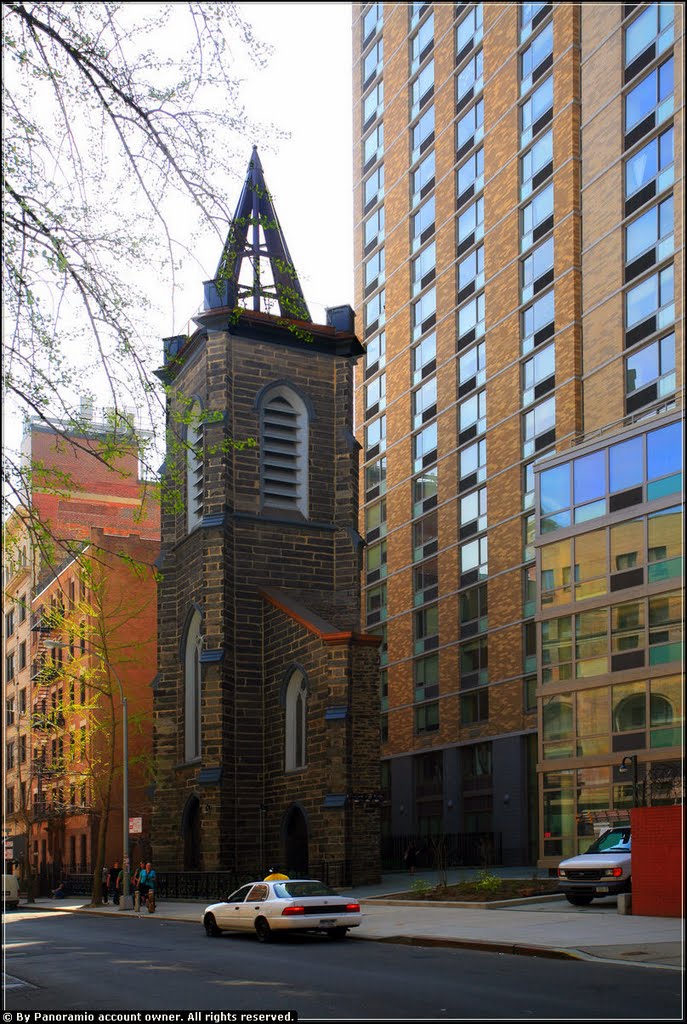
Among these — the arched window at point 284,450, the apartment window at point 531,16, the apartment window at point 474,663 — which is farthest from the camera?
the apartment window at point 474,663

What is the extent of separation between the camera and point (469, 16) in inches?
2395

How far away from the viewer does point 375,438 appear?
68.6m

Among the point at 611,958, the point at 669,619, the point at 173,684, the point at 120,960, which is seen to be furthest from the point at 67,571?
the point at 611,958

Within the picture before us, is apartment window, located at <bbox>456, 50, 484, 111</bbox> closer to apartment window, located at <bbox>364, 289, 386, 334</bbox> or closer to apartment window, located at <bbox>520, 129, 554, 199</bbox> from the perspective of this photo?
apartment window, located at <bbox>520, 129, 554, 199</bbox>

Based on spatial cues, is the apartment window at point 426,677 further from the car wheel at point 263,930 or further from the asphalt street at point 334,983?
the asphalt street at point 334,983

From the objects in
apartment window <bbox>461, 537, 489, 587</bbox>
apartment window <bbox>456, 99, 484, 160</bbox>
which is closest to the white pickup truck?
apartment window <bbox>461, 537, 489, 587</bbox>

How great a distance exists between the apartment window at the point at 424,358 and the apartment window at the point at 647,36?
58.6 ft

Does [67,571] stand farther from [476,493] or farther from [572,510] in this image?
[572,510]

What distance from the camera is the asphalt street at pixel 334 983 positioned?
12435 mm

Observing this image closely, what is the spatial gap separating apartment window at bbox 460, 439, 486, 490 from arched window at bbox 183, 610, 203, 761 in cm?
1813

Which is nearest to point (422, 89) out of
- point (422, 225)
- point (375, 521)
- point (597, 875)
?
point (422, 225)

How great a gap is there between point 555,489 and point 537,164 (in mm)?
17623

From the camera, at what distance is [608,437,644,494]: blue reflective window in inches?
1532

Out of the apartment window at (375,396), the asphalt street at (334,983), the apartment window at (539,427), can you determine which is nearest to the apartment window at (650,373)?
the apartment window at (539,427)
